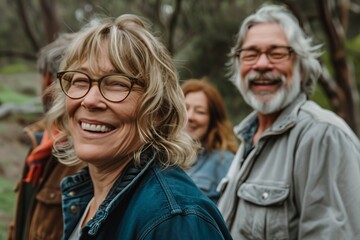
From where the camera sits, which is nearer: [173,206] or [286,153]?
[173,206]

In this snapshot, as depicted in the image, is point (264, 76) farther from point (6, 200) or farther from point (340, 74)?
point (340, 74)

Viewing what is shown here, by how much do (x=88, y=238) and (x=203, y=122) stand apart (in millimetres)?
2715

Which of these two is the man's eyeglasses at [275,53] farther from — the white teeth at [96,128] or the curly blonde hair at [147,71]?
the white teeth at [96,128]

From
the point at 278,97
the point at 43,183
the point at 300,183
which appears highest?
the point at 278,97

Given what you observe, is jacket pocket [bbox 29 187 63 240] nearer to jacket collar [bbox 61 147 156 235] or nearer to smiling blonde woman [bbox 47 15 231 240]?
smiling blonde woman [bbox 47 15 231 240]

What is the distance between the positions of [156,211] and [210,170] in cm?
250

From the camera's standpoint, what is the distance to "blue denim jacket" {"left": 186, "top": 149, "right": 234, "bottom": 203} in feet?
12.8

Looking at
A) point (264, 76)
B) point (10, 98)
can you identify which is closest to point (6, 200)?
point (10, 98)

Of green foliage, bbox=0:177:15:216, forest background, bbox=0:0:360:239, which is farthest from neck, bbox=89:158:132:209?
green foliage, bbox=0:177:15:216

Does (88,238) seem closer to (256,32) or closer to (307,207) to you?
(307,207)

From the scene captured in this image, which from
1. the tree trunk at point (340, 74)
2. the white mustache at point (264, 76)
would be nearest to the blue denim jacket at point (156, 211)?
the white mustache at point (264, 76)

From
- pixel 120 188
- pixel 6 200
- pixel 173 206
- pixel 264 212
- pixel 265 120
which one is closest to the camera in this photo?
pixel 173 206

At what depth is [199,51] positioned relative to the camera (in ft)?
36.9

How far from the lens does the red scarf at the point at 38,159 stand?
2.80 meters
